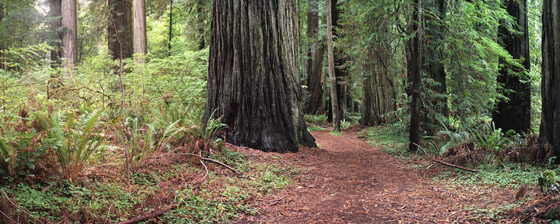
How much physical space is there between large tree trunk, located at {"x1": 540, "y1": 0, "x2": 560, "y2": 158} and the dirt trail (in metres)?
1.37

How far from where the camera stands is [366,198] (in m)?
4.10

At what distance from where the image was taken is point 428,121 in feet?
26.6

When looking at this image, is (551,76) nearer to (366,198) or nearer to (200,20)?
(366,198)

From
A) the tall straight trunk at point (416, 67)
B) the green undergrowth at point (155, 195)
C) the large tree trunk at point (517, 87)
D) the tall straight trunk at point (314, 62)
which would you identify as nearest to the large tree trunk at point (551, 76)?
the tall straight trunk at point (416, 67)

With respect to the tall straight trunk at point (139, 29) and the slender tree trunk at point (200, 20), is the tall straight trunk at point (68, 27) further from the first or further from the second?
the slender tree trunk at point (200, 20)

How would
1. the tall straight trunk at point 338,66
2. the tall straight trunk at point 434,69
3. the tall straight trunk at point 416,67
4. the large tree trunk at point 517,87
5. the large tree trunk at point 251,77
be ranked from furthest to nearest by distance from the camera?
1. the tall straight trunk at point 338,66
2. the tall straight trunk at point 434,69
3. the large tree trunk at point 517,87
4. the tall straight trunk at point 416,67
5. the large tree trunk at point 251,77

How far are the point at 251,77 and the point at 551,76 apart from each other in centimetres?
440

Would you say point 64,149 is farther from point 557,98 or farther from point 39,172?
point 557,98

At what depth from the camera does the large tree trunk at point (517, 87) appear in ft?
24.4

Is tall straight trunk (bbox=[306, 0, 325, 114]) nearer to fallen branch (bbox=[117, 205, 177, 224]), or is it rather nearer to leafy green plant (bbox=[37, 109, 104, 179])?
leafy green plant (bbox=[37, 109, 104, 179])

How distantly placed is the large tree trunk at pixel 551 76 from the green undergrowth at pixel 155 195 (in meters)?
3.42

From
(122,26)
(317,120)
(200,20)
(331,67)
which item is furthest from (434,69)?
(122,26)

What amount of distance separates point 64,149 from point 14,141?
392 millimetres

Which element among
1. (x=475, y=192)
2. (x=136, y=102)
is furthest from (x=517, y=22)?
(x=136, y=102)
